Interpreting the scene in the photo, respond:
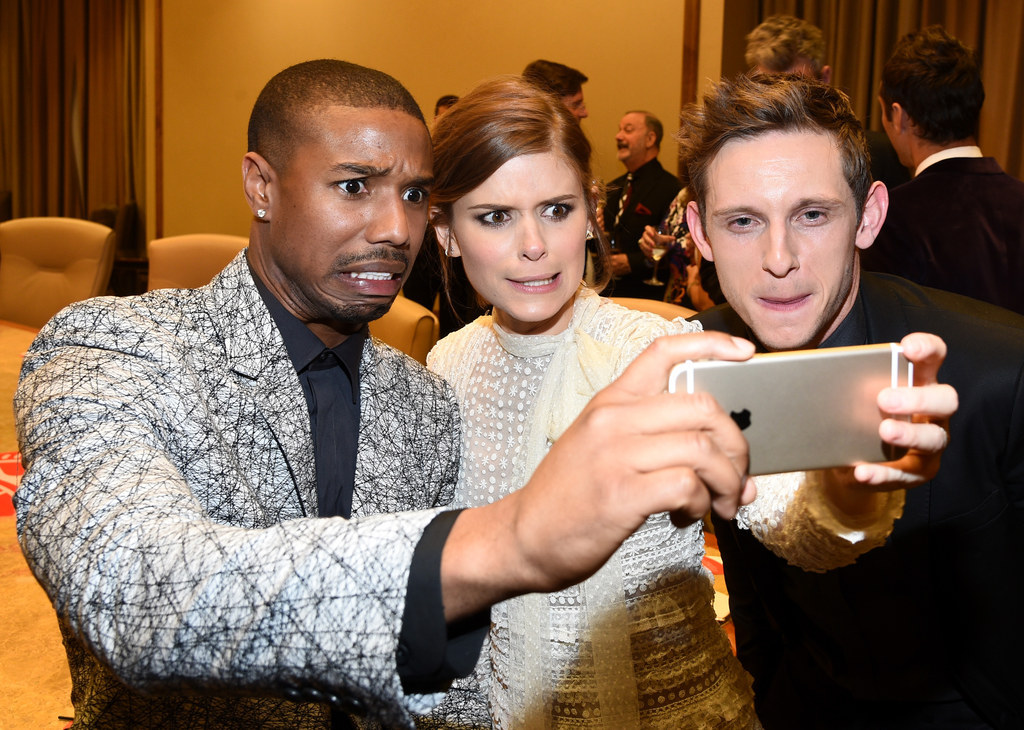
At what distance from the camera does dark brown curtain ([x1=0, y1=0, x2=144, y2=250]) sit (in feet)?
Result: 30.3

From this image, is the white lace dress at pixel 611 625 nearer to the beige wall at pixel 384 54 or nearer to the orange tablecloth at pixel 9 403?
the orange tablecloth at pixel 9 403

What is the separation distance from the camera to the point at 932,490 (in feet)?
4.77

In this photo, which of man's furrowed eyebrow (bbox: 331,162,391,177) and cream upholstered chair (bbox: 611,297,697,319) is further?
cream upholstered chair (bbox: 611,297,697,319)

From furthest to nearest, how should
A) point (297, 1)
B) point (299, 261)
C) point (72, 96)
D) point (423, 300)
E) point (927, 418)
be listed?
point (72, 96), point (297, 1), point (423, 300), point (299, 261), point (927, 418)

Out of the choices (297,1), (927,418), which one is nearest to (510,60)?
(297,1)

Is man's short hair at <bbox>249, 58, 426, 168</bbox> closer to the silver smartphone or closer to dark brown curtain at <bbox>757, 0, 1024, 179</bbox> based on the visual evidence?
the silver smartphone

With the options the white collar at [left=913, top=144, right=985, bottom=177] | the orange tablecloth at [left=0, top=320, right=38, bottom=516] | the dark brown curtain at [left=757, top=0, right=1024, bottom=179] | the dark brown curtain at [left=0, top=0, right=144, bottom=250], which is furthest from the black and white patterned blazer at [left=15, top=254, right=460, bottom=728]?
the dark brown curtain at [left=0, top=0, right=144, bottom=250]

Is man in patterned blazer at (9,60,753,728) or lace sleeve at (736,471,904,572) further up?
man in patterned blazer at (9,60,753,728)

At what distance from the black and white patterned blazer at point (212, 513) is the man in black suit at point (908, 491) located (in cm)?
64

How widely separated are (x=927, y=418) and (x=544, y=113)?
88 cm

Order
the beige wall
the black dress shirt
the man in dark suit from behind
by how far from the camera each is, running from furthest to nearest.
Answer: the beige wall → the man in dark suit from behind → the black dress shirt

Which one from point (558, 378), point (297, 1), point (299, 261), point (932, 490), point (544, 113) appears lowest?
point (932, 490)

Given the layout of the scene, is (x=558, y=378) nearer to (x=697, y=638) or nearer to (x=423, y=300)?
(x=697, y=638)

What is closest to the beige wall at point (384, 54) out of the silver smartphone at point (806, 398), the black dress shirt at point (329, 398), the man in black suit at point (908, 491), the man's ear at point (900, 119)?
the man's ear at point (900, 119)
